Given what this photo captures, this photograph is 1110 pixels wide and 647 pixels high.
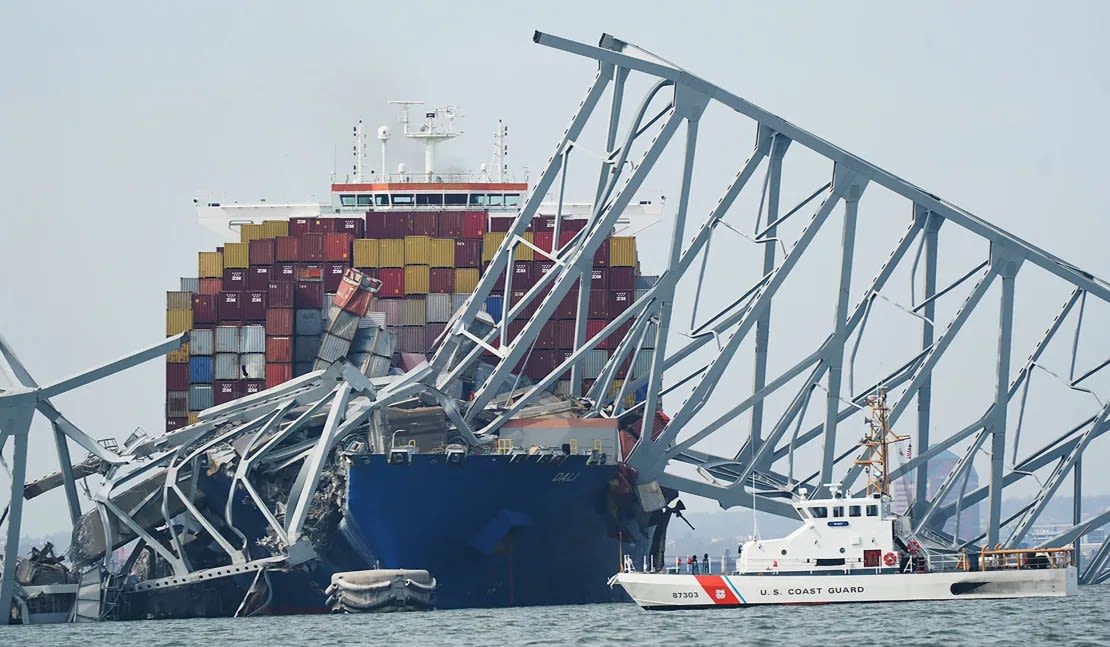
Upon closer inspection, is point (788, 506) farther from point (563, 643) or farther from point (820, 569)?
point (563, 643)

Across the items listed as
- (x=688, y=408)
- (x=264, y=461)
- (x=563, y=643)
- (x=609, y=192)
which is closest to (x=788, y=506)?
(x=688, y=408)

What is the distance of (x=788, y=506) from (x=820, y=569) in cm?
1593

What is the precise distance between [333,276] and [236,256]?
4739mm

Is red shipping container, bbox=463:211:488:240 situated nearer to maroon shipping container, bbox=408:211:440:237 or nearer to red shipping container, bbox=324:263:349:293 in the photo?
maroon shipping container, bbox=408:211:440:237

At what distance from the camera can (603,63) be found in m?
65.7

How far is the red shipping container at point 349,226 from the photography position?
87312 mm

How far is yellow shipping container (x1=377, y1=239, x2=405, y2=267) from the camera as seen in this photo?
81.9m

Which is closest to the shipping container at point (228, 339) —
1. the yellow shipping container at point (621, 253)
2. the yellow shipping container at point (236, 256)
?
the yellow shipping container at point (236, 256)

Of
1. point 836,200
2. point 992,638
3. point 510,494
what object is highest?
point 836,200

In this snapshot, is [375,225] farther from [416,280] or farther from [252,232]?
[416,280]

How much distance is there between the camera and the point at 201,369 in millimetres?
78188

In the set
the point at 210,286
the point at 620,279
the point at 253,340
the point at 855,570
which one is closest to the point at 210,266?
the point at 210,286

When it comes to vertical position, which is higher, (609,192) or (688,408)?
(609,192)

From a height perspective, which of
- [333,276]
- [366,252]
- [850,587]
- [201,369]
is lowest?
[850,587]
